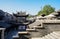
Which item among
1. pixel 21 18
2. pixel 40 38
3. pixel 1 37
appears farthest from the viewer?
pixel 21 18

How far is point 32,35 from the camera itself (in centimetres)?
773

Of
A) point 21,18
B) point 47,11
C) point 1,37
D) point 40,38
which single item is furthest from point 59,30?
point 47,11

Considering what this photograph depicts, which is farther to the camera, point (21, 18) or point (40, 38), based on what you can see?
point (21, 18)

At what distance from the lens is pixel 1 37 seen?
32.7ft

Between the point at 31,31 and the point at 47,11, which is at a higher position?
the point at 47,11

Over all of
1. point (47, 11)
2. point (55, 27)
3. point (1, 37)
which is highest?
point (47, 11)

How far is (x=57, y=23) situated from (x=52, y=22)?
26 cm

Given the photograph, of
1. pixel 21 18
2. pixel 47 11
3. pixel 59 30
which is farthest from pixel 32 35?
pixel 47 11

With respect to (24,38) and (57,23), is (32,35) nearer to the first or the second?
(24,38)

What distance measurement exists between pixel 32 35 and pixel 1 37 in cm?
297

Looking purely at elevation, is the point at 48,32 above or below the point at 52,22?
below

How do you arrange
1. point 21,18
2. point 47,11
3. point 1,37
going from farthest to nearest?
1. point 47,11
2. point 21,18
3. point 1,37

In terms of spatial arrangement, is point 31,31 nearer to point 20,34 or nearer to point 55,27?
point 20,34

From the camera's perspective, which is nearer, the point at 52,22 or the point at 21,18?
the point at 52,22
